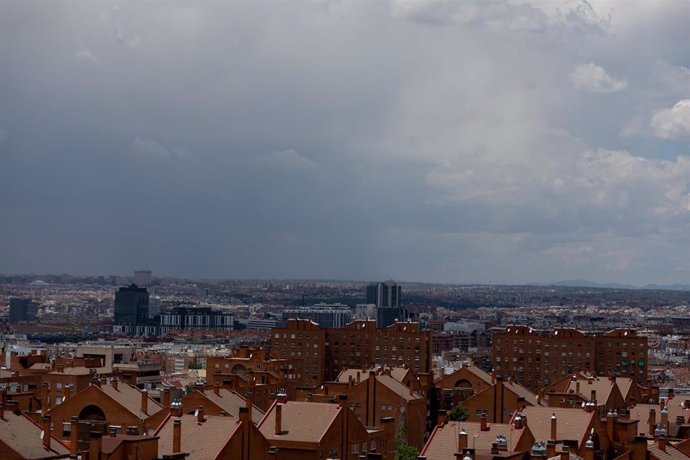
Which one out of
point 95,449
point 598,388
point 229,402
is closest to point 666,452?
point 95,449

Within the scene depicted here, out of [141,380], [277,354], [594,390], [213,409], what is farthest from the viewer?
[277,354]

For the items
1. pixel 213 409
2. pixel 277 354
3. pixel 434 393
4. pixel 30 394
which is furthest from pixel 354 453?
pixel 277 354

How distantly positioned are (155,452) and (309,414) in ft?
57.1

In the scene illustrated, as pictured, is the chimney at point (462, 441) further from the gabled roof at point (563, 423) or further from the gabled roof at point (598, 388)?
the gabled roof at point (598, 388)

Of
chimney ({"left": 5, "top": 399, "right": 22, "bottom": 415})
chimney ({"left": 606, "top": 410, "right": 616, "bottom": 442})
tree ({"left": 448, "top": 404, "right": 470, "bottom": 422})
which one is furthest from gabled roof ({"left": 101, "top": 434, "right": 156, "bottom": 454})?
tree ({"left": 448, "top": 404, "right": 470, "bottom": 422})

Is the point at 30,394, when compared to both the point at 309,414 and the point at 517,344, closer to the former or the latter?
the point at 309,414

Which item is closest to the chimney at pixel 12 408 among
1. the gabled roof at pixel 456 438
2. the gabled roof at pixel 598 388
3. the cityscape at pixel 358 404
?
the cityscape at pixel 358 404

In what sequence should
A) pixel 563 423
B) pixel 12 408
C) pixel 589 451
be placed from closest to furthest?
pixel 589 451
pixel 563 423
pixel 12 408

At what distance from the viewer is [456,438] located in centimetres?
5009

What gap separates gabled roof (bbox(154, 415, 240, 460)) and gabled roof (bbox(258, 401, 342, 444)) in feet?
16.8

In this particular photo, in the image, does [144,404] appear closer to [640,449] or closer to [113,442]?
[113,442]

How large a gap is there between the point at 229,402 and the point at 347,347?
2754 inches

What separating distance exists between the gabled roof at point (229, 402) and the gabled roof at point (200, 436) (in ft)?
42.2

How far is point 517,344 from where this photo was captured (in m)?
140
